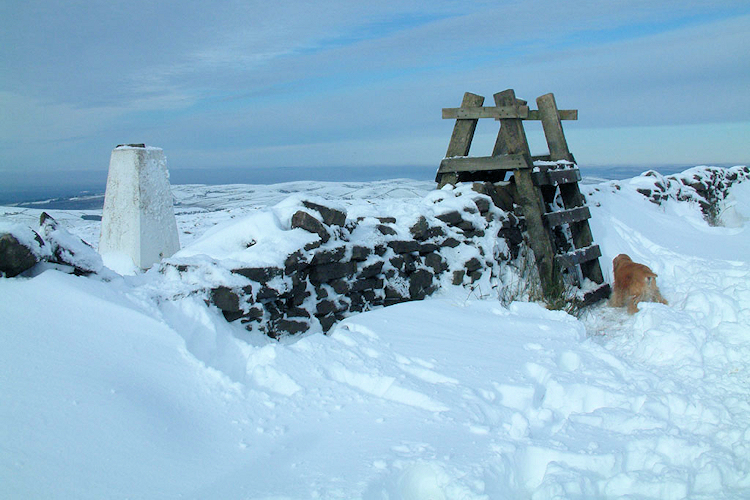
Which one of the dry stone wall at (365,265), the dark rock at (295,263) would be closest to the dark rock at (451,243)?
the dry stone wall at (365,265)

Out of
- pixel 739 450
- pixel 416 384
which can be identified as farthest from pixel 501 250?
pixel 739 450

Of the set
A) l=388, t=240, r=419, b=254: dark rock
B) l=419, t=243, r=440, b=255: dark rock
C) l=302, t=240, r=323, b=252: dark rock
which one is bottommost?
l=419, t=243, r=440, b=255: dark rock

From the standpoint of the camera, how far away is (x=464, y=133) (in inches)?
256

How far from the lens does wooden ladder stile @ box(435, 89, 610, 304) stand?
6016 millimetres

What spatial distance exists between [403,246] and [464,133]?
207cm

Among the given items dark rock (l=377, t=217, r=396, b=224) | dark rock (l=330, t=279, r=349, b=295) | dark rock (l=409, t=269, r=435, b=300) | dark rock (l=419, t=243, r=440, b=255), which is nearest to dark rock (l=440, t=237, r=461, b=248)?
dark rock (l=419, t=243, r=440, b=255)

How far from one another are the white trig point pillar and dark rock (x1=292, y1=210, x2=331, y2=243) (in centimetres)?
136

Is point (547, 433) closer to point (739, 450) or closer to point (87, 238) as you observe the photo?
point (739, 450)

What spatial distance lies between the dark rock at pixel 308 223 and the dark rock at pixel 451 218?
167 centimetres

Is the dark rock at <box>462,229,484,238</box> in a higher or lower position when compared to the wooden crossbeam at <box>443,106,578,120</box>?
lower

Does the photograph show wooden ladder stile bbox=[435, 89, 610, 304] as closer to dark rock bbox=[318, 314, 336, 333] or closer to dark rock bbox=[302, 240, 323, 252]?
dark rock bbox=[318, 314, 336, 333]

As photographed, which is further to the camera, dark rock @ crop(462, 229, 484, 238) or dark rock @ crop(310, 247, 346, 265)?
dark rock @ crop(462, 229, 484, 238)

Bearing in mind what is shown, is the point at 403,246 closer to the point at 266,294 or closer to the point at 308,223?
the point at 308,223

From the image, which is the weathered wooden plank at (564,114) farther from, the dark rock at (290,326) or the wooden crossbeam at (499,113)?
the dark rock at (290,326)
